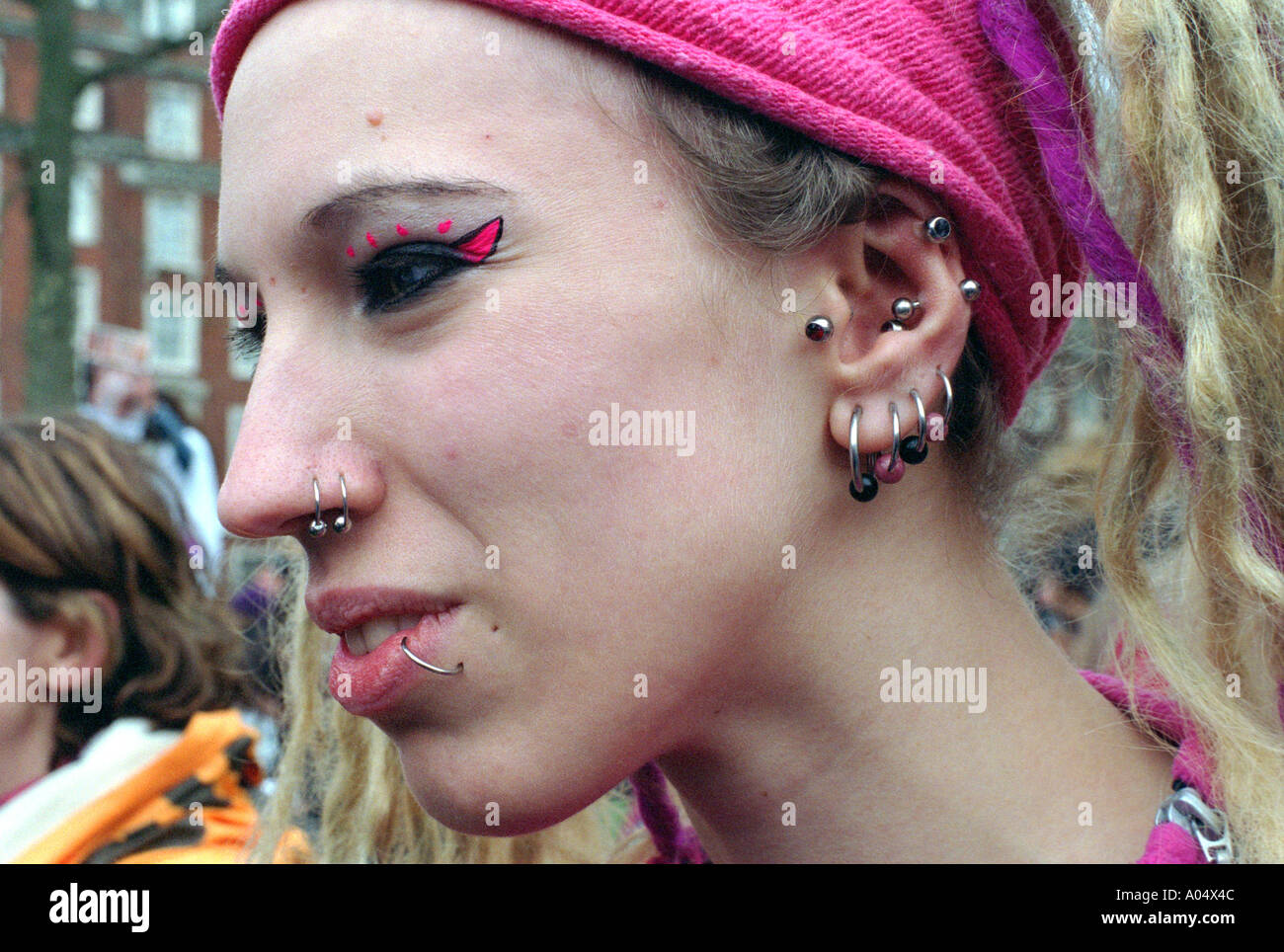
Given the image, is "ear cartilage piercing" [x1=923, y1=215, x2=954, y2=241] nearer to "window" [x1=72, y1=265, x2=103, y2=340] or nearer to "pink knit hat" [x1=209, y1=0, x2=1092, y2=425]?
"pink knit hat" [x1=209, y1=0, x2=1092, y2=425]

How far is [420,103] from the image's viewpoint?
165 cm

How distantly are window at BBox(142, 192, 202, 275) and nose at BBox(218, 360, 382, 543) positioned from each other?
2615 cm

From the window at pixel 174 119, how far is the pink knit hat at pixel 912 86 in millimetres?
25989

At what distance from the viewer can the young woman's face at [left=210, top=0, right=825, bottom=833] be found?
1.63 m

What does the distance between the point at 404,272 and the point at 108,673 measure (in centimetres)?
257

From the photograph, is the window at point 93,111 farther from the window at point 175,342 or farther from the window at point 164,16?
the window at point 175,342

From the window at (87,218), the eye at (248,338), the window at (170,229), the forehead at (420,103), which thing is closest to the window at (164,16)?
the window at (170,229)

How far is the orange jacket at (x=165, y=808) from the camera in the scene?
10.3 feet

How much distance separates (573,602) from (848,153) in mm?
713

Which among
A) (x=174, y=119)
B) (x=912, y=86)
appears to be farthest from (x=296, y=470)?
(x=174, y=119)

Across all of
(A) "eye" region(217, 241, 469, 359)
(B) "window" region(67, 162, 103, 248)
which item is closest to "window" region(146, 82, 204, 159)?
(B) "window" region(67, 162, 103, 248)

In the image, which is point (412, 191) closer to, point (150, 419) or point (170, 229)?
point (150, 419)

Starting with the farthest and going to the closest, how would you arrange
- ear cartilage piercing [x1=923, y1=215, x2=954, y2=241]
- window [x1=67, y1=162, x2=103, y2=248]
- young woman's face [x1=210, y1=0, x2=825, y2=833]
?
1. window [x1=67, y1=162, x2=103, y2=248]
2. ear cartilage piercing [x1=923, y1=215, x2=954, y2=241]
3. young woman's face [x1=210, y1=0, x2=825, y2=833]
